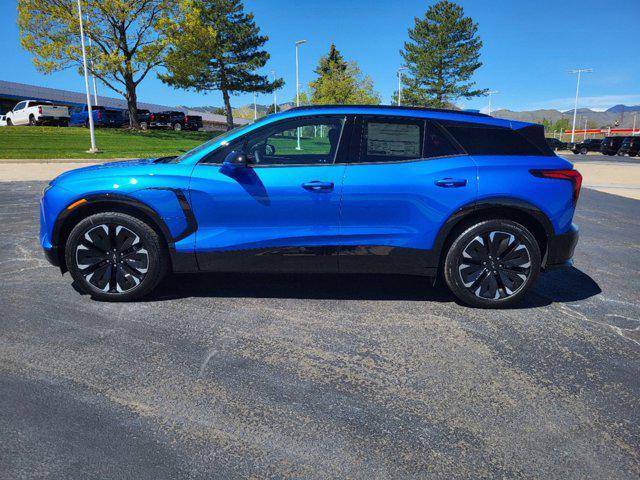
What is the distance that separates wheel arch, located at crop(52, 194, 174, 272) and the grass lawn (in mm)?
13036

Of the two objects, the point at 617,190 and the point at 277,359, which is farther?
the point at 617,190

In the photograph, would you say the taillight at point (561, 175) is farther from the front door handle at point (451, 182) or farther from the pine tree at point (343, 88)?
the pine tree at point (343, 88)

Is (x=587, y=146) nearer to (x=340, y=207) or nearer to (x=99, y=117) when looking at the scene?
(x=99, y=117)

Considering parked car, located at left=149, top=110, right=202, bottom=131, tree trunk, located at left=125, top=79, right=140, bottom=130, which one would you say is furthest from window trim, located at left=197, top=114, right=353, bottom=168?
parked car, located at left=149, top=110, right=202, bottom=131

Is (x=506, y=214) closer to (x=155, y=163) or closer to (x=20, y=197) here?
(x=155, y=163)

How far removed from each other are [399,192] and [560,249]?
1488 mm

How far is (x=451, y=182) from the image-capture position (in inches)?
147

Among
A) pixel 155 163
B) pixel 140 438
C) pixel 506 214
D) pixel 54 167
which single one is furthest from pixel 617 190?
pixel 54 167

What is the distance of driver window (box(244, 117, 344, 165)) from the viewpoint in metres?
3.87

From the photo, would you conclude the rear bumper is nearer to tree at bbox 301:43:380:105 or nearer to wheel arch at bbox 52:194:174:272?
wheel arch at bbox 52:194:174:272

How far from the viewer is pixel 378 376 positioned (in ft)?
9.27

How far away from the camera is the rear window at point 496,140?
12.7 feet

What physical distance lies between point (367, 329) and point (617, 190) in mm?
12702

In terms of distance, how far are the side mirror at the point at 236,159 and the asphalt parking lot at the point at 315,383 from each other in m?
1.21
